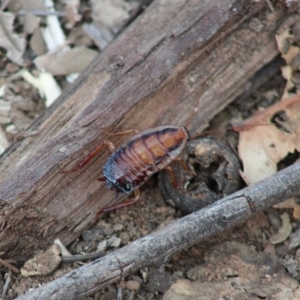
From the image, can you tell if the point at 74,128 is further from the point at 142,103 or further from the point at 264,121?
the point at 264,121

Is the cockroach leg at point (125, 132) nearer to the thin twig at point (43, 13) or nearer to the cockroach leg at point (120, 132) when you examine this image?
the cockroach leg at point (120, 132)

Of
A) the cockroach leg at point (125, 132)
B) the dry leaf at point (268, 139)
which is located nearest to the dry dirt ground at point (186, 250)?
the dry leaf at point (268, 139)

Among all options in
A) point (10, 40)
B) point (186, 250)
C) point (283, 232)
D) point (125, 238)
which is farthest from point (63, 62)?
point (283, 232)

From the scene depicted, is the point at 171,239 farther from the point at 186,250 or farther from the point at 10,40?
the point at 10,40

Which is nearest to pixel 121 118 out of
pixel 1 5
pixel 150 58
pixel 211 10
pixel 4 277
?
pixel 150 58

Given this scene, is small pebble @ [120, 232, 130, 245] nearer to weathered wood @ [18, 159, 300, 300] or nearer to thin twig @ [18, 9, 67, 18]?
weathered wood @ [18, 159, 300, 300]
